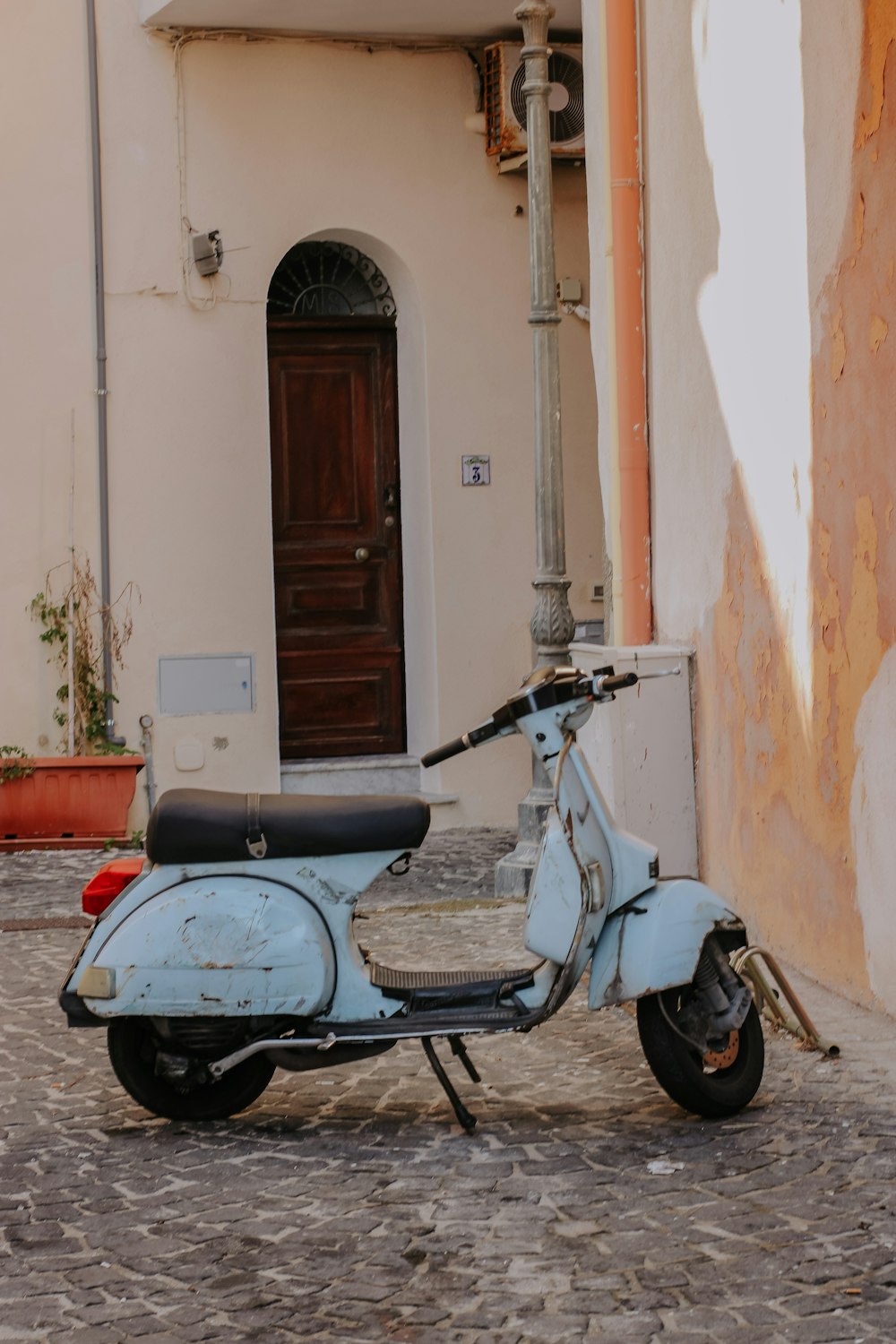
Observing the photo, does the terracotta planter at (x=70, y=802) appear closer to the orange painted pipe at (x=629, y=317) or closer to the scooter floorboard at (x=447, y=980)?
the orange painted pipe at (x=629, y=317)

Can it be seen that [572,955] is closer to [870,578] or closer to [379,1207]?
[379,1207]

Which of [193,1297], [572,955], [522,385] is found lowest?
[193,1297]

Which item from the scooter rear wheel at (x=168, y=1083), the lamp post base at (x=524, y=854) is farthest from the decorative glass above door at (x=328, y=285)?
the scooter rear wheel at (x=168, y=1083)

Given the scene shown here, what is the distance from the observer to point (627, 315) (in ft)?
25.9

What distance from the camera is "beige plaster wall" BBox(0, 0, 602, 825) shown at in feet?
33.6

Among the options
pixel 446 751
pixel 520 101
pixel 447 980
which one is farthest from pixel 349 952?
pixel 520 101

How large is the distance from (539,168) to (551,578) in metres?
1.93

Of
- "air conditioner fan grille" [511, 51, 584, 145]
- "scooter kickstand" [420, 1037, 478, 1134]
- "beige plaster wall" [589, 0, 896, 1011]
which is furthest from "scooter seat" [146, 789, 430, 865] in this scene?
"air conditioner fan grille" [511, 51, 584, 145]

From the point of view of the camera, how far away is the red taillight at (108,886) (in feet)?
14.9

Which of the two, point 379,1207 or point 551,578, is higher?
point 551,578

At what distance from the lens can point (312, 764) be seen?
10.7 metres

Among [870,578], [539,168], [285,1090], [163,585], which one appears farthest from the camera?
[163,585]

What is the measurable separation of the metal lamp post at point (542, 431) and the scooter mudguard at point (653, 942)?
3.52 meters

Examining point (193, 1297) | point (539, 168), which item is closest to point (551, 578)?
point (539, 168)
